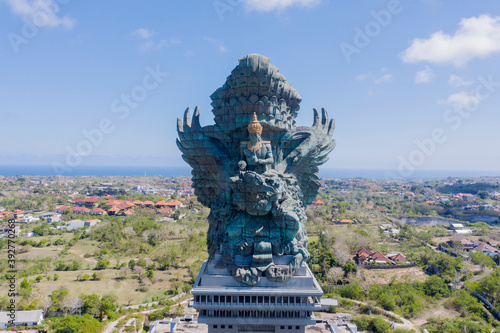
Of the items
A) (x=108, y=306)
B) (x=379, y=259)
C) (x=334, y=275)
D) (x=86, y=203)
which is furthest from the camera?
(x=86, y=203)

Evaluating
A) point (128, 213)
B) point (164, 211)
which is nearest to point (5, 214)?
point (128, 213)

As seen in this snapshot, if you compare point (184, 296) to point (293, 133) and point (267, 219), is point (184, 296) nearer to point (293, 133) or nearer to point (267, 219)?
point (267, 219)

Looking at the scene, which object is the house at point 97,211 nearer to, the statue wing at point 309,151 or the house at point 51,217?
the house at point 51,217

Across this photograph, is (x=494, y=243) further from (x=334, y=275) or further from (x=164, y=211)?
(x=164, y=211)

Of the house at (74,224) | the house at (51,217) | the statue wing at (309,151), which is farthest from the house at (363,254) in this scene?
the house at (51,217)

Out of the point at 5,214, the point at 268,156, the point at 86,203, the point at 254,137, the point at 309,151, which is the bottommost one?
the point at 5,214
